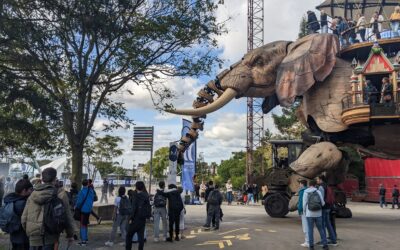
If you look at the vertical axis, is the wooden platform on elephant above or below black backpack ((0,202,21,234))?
above

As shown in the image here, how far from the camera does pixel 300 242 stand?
10.7 m

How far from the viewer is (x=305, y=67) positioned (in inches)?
622

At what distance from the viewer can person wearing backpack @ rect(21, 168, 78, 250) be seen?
17.6 feet

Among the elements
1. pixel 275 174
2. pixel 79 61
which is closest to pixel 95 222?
pixel 79 61

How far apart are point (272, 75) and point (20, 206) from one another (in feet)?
40.0

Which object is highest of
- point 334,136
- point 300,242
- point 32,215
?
point 334,136

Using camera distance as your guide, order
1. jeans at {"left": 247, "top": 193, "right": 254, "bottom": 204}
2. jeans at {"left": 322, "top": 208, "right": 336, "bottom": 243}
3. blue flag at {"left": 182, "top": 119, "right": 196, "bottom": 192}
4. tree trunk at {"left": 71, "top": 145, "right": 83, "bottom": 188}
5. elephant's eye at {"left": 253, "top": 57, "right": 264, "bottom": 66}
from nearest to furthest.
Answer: jeans at {"left": 322, "top": 208, "right": 336, "bottom": 243}, tree trunk at {"left": 71, "top": 145, "right": 83, "bottom": 188}, elephant's eye at {"left": 253, "top": 57, "right": 264, "bottom": 66}, blue flag at {"left": 182, "top": 119, "right": 196, "bottom": 192}, jeans at {"left": 247, "top": 193, "right": 254, "bottom": 204}

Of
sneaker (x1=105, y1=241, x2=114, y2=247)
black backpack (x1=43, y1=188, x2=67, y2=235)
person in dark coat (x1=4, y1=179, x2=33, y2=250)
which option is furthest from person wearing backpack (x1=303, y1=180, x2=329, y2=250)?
person in dark coat (x1=4, y1=179, x2=33, y2=250)

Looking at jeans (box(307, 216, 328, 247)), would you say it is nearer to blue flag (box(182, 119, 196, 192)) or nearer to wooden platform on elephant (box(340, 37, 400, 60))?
wooden platform on elephant (box(340, 37, 400, 60))

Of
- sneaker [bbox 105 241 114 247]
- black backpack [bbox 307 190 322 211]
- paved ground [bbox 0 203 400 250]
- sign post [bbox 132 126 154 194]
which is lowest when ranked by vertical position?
sneaker [bbox 105 241 114 247]

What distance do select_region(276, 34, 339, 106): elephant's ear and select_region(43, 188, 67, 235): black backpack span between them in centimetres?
1164

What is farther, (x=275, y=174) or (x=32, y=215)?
(x=275, y=174)

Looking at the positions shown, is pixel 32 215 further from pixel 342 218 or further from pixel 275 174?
pixel 342 218

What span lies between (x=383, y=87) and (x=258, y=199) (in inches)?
736
